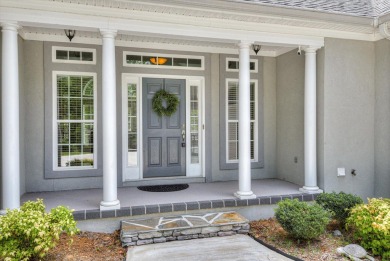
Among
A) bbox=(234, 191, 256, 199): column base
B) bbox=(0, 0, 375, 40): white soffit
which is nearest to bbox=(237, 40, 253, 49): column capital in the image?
bbox=(0, 0, 375, 40): white soffit

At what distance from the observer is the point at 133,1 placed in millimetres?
4230

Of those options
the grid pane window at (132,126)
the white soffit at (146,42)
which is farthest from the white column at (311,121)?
the grid pane window at (132,126)

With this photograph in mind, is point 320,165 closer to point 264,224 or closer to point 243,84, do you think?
point 264,224

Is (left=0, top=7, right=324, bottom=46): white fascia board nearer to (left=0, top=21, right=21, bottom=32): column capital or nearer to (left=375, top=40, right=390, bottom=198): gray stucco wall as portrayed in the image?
(left=0, top=21, right=21, bottom=32): column capital

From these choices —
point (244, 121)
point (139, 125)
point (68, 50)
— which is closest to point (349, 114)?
point (244, 121)

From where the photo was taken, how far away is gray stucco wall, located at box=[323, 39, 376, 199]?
553cm

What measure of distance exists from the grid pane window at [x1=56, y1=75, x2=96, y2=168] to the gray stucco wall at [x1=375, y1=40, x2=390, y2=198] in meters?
5.45

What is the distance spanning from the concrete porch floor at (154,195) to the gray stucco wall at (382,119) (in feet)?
5.10

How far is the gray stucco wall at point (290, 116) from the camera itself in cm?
606

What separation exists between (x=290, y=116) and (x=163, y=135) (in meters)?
2.71

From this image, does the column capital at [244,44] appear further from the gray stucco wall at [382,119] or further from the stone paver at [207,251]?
the stone paver at [207,251]

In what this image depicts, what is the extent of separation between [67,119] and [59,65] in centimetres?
101

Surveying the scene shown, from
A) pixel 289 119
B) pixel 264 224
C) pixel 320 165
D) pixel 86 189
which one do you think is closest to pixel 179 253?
pixel 264 224

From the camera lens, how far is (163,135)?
6.20 meters
